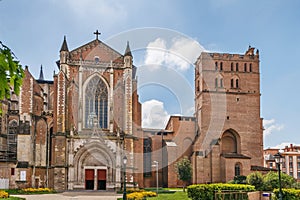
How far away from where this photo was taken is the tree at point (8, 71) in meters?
4.63

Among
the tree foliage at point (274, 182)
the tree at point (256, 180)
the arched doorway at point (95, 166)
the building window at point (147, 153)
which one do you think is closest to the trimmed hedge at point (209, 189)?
the tree foliage at point (274, 182)

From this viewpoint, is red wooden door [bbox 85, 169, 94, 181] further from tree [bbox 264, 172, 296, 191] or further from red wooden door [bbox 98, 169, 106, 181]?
tree [bbox 264, 172, 296, 191]

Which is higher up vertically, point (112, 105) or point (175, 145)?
point (112, 105)

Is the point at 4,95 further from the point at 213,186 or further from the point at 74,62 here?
the point at 74,62

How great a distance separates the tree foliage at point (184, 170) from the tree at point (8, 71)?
49231 mm

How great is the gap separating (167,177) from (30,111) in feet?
64.0

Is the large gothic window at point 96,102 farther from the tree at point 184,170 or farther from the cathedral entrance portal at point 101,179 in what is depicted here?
the tree at point 184,170

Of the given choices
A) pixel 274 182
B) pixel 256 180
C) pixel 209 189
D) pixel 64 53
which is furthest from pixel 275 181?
pixel 64 53

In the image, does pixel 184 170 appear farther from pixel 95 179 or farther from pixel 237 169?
pixel 95 179

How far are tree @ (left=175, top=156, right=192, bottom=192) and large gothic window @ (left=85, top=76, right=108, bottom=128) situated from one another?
11.3 meters

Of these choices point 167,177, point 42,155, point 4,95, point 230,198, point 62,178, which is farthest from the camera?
point 167,177

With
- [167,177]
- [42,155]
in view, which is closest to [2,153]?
[42,155]

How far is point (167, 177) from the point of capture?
56.4 m

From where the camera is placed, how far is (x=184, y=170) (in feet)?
174
